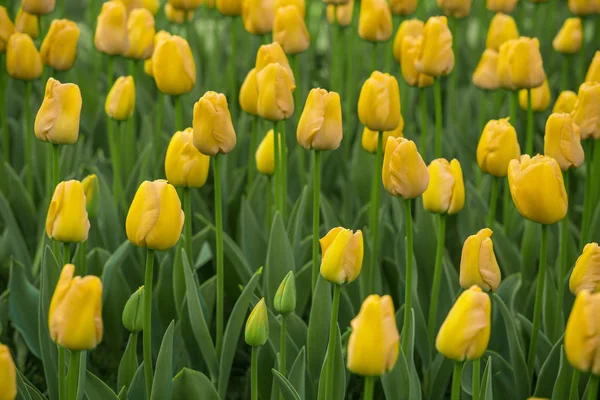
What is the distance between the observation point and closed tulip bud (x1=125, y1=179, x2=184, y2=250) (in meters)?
1.51

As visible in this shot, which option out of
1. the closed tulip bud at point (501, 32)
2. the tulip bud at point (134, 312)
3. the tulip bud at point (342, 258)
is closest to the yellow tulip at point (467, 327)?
the tulip bud at point (342, 258)

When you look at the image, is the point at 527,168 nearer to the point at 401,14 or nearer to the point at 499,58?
the point at 499,58

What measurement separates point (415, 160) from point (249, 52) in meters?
2.22

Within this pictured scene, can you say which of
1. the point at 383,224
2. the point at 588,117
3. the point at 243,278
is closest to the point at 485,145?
the point at 588,117

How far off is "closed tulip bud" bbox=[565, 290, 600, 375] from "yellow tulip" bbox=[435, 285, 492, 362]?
0.40 ft

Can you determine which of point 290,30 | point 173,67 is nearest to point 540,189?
point 173,67

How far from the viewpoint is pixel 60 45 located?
8.12ft

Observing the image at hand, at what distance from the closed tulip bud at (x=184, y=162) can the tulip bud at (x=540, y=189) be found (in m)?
0.66

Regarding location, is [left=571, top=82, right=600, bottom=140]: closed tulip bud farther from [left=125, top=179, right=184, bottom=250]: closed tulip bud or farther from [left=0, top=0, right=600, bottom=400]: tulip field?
[left=125, top=179, right=184, bottom=250]: closed tulip bud

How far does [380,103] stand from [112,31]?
3.02 feet

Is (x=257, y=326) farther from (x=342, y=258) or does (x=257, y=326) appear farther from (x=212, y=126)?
(x=212, y=126)

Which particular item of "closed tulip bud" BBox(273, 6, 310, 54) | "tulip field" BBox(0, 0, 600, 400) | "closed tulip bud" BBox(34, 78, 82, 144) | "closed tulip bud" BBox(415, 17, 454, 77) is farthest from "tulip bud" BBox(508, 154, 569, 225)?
"closed tulip bud" BBox(273, 6, 310, 54)

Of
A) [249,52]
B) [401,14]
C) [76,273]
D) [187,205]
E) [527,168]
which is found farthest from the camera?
[249,52]

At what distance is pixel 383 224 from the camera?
2.39m
